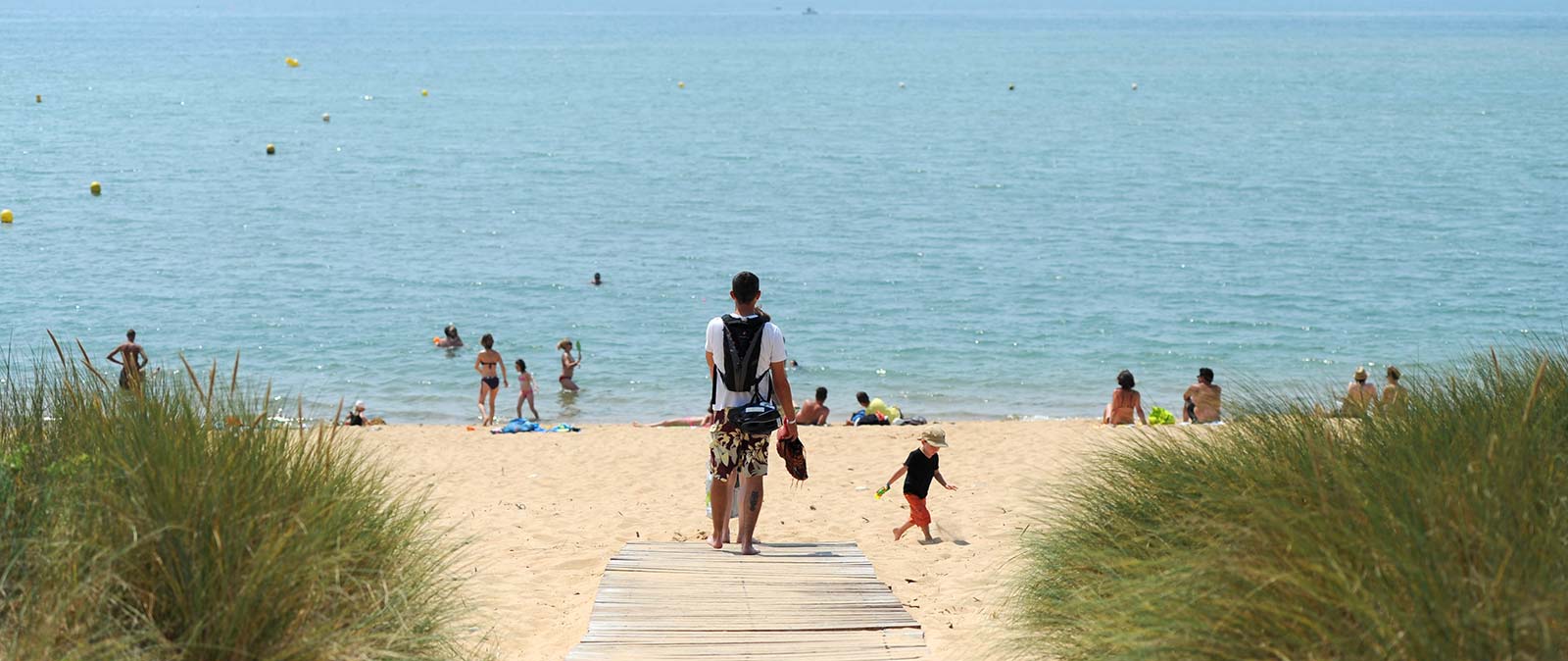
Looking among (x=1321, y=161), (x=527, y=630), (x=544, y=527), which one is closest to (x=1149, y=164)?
(x=1321, y=161)

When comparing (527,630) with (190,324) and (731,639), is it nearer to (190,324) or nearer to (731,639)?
(731,639)

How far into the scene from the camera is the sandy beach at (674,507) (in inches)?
322

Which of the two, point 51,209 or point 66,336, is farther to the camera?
point 51,209

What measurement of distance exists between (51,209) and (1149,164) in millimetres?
33945

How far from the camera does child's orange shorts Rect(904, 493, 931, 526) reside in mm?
10562

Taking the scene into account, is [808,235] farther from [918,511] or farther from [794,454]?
[794,454]

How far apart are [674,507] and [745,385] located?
4.87 metres

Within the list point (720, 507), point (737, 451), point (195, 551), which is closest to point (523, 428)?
point (720, 507)

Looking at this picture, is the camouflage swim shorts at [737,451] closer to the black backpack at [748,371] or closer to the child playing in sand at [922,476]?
the black backpack at [748,371]

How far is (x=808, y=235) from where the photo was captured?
35.8m

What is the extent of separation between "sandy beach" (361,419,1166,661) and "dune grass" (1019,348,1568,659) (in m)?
1.15

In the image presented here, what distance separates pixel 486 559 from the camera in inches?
390

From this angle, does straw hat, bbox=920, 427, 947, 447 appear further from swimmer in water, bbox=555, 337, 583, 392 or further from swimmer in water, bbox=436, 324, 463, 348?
swimmer in water, bbox=436, 324, 463, 348

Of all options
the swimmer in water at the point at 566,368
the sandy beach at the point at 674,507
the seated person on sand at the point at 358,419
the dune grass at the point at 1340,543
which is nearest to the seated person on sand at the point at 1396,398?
the dune grass at the point at 1340,543
